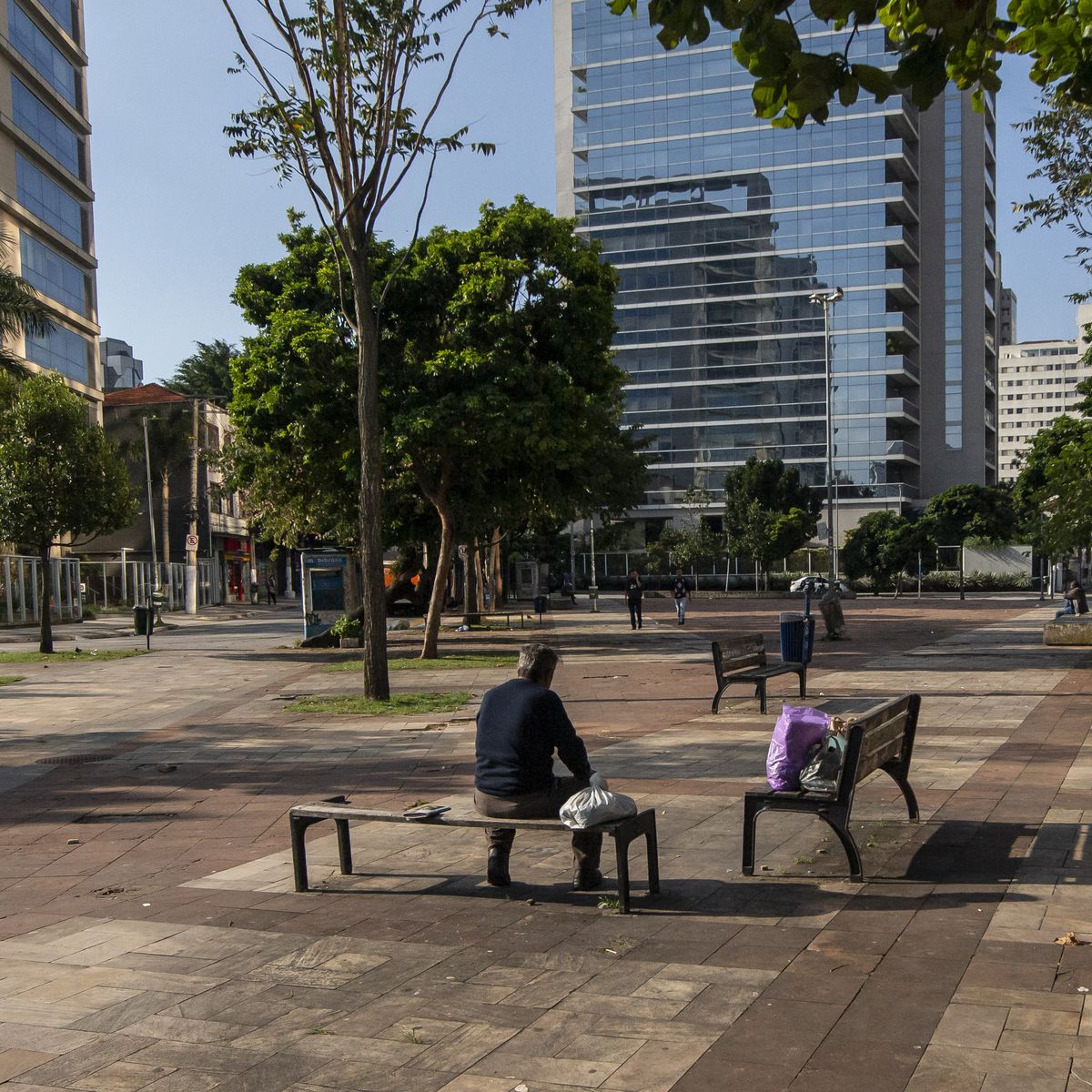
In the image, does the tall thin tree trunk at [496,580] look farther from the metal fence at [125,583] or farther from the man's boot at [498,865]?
the man's boot at [498,865]

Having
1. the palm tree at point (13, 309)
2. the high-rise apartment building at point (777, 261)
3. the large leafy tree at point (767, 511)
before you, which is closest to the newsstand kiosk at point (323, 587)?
the palm tree at point (13, 309)

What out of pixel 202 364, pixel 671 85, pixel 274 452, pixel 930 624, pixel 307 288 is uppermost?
pixel 671 85

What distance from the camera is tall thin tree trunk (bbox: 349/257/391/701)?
1540 centimetres

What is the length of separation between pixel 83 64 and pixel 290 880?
58.0m

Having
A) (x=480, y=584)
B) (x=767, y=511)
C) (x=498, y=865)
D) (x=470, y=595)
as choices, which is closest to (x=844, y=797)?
(x=498, y=865)

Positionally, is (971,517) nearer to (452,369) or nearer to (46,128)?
(46,128)

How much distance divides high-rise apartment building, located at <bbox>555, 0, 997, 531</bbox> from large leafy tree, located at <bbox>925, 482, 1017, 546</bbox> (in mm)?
14641

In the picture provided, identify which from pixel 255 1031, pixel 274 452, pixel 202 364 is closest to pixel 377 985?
pixel 255 1031

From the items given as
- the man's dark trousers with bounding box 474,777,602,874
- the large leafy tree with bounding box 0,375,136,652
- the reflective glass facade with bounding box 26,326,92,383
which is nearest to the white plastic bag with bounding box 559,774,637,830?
the man's dark trousers with bounding box 474,777,602,874

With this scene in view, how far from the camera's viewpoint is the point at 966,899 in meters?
5.69

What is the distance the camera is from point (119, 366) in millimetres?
101500

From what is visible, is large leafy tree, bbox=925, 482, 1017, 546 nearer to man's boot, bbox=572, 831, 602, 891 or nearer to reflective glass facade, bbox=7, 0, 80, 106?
reflective glass facade, bbox=7, 0, 80, 106

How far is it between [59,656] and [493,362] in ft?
40.1

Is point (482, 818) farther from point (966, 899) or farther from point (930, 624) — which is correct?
point (930, 624)
